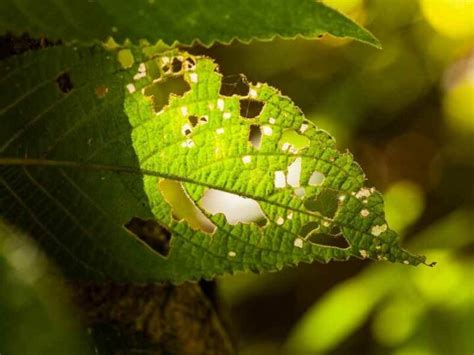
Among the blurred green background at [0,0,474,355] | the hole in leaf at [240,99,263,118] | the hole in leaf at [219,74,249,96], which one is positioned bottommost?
the hole in leaf at [240,99,263,118]

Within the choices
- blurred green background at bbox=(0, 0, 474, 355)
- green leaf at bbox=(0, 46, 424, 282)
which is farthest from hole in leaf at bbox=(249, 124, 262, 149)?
blurred green background at bbox=(0, 0, 474, 355)

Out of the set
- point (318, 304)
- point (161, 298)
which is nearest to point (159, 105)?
point (161, 298)

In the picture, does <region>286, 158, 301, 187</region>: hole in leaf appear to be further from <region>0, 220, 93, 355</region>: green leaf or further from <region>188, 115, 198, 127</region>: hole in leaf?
<region>0, 220, 93, 355</region>: green leaf

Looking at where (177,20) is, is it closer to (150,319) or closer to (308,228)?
(308,228)

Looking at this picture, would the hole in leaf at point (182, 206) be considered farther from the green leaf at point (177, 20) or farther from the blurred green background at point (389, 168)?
the blurred green background at point (389, 168)

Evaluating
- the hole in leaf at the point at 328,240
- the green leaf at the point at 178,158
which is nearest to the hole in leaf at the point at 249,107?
the green leaf at the point at 178,158

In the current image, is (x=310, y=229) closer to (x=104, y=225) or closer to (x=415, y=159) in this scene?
(x=104, y=225)
